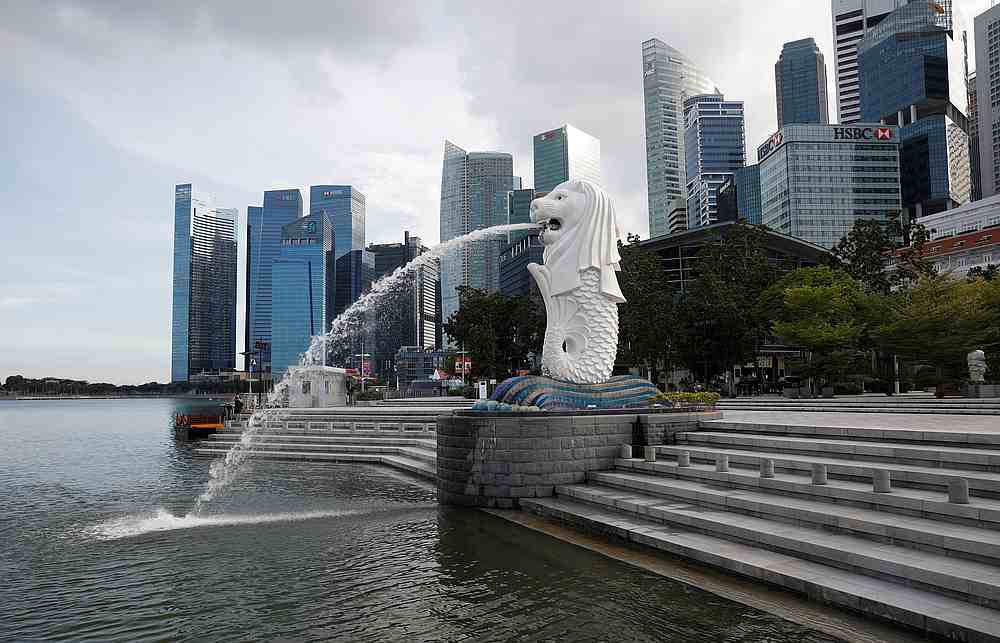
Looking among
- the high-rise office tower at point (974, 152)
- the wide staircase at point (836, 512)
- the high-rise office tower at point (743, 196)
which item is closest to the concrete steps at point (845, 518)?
the wide staircase at point (836, 512)

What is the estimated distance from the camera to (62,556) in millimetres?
11086

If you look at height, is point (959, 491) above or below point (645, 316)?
below

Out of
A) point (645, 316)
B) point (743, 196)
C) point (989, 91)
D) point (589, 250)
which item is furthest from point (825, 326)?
point (989, 91)

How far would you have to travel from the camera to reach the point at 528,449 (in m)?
14.4

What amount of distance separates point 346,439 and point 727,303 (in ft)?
77.1

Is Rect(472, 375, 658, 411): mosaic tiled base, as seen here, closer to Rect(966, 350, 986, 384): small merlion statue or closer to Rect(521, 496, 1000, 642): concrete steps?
Rect(521, 496, 1000, 642): concrete steps

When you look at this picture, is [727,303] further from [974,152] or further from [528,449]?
[974,152]

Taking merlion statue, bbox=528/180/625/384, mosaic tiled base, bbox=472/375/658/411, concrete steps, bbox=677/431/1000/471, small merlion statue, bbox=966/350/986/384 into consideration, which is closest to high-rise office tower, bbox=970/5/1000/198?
small merlion statue, bbox=966/350/986/384

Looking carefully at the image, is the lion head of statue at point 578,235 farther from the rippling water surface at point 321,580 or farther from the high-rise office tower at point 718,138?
the high-rise office tower at point 718,138

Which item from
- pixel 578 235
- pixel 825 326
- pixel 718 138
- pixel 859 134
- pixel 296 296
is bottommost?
pixel 825 326

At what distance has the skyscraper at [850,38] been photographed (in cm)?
17500

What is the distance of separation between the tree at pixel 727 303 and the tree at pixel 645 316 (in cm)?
153

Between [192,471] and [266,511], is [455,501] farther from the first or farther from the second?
[192,471]

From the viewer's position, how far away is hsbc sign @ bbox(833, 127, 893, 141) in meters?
105
